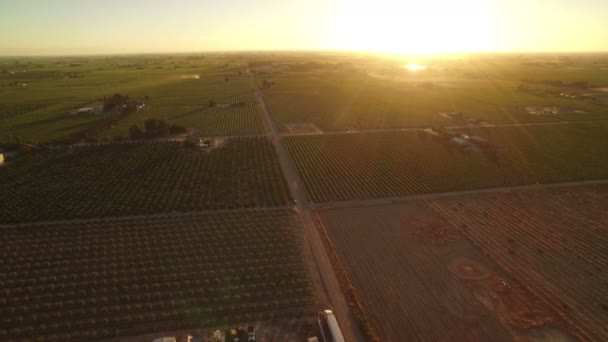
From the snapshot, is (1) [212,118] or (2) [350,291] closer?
(2) [350,291]

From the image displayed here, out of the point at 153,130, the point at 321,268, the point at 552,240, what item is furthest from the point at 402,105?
the point at 321,268

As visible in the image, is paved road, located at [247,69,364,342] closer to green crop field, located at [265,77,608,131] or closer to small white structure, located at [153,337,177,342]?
small white structure, located at [153,337,177,342]

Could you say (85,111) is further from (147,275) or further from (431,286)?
(431,286)

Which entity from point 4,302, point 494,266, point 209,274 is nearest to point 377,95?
point 494,266

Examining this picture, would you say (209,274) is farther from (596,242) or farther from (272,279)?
(596,242)

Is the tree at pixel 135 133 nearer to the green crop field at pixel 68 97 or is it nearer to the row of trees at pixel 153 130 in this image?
the row of trees at pixel 153 130

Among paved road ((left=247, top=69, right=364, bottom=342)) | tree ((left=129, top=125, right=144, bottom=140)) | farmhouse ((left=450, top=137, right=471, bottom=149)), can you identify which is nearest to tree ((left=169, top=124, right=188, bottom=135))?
tree ((left=129, top=125, right=144, bottom=140))
